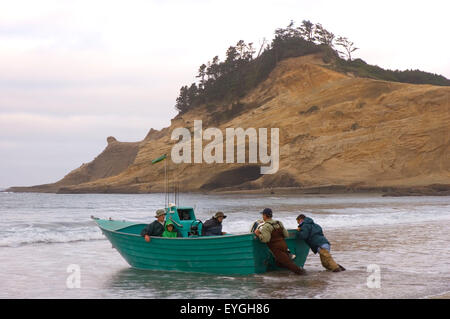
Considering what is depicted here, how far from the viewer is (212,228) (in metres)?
11.8

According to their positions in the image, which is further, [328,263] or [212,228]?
[212,228]

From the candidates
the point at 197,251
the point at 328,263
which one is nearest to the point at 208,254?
the point at 197,251

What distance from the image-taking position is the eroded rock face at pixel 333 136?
52.5m

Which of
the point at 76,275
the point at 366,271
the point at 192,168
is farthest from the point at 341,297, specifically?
the point at 192,168

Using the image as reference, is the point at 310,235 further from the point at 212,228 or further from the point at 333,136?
the point at 333,136

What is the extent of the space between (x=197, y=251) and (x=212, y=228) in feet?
2.32

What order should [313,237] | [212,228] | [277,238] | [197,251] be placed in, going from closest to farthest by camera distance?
1. [277,238]
2. [313,237]
3. [197,251]
4. [212,228]

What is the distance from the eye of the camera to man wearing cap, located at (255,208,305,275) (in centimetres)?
1038

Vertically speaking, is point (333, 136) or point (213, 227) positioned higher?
point (333, 136)

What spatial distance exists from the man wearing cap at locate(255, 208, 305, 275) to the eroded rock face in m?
41.4

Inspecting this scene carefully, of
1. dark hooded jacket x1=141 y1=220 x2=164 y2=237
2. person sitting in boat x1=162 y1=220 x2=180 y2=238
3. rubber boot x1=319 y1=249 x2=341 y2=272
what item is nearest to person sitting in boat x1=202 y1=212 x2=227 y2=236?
person sitting in boat x1=162 y1=220 x2=180 y2=238

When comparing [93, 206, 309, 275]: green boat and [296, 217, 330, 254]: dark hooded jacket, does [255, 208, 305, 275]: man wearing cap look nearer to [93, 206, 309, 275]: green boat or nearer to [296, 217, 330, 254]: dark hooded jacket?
[93, 206, 309, 275]: green boat

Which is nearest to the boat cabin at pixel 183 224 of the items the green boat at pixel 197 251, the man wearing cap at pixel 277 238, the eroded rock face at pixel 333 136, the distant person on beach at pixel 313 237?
the green boat at pixel 197 251
